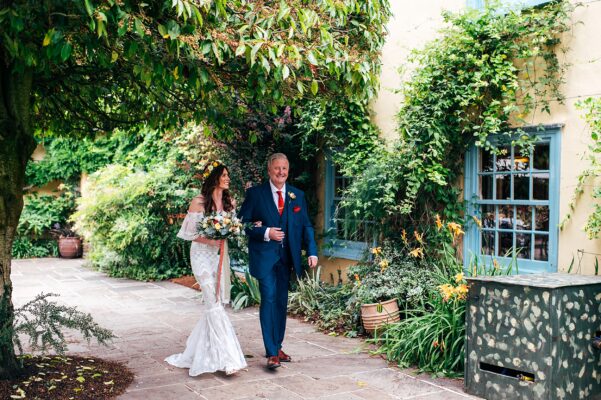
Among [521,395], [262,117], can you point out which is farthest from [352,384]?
[262,117]

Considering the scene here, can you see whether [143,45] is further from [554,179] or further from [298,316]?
[298,316]

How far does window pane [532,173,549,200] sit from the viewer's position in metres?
6.66

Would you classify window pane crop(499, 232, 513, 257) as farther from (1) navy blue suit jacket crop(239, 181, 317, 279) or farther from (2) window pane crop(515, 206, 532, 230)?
(1) navy blue suit jacket crop(239, 181, 317, 279)

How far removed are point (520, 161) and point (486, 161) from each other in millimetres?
496

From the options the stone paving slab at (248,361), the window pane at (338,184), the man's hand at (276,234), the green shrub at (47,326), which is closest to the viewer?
the green shrub at (47,326)

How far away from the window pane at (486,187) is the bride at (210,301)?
10.6 ft

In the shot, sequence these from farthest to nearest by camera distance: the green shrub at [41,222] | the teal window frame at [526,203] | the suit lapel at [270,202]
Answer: the green shrub at [41,222]
the teal window frame at [526,203]
the suit lapel at [270,202]

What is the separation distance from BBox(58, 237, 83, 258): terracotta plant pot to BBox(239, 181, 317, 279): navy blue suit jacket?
37.4ft

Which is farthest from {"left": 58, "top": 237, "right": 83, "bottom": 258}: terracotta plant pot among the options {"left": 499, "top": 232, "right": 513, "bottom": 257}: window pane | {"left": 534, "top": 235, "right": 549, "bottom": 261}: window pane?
{"left": 534, "top": 235, "right": 549, "bottom": 261}: window pane

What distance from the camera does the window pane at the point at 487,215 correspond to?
7246 millimetres

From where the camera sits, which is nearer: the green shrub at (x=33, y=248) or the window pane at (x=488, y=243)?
the window pane at (x=488, y=243)

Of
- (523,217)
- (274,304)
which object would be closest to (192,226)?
(274,304)

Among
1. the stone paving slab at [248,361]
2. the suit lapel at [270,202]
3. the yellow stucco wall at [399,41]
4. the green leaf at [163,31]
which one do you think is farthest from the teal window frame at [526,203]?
the green leaf at [163,31]

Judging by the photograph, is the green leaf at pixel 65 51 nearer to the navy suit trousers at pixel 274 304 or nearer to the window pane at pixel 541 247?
the navy suit trousers at pixel 274 304
